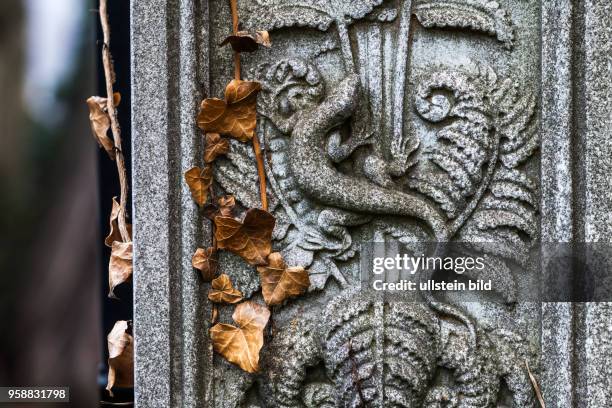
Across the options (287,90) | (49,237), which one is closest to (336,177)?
(287,90)

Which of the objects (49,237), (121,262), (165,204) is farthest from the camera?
(49,237)

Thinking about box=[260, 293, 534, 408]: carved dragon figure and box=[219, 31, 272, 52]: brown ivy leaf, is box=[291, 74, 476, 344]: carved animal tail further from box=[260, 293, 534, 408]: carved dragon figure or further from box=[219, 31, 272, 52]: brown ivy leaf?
box=[219, 31, 272, 52]: brown ivy leaf

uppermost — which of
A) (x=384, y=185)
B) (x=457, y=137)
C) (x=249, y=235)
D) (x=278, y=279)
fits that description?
(x=457, y=137)

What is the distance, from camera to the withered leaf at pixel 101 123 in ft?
6.62

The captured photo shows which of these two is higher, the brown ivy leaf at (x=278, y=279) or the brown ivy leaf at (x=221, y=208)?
the brown ivy leaf at (x=221, y=208)

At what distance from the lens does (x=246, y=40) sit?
1755 millimetres

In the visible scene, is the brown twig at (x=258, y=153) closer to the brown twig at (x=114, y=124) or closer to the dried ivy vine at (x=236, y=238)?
the dried ivy vine at (x=236, y=238)

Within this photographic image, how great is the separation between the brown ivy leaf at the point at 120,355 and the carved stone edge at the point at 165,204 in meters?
0.16

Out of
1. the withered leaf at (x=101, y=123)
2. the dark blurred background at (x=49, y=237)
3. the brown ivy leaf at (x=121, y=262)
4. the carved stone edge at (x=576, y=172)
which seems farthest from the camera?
the dark blurred background at (x=49, y=237)

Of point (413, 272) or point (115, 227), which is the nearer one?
point (413, 272)

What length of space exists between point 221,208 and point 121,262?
32 cm

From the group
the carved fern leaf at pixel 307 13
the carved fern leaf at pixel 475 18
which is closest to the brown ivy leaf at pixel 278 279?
the carved fern leaf at pixel 307 13

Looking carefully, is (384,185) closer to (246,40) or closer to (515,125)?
(515,125)

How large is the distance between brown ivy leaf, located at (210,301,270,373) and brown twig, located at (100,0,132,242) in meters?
0.37
